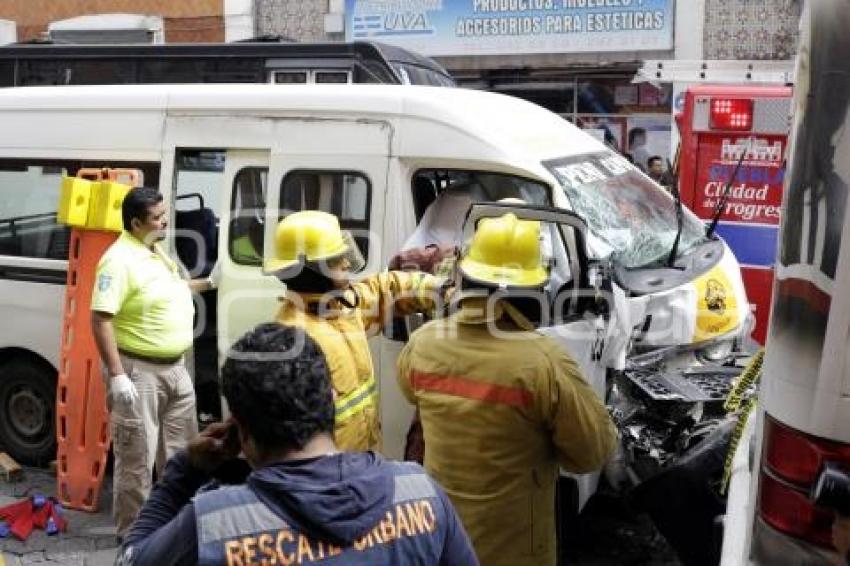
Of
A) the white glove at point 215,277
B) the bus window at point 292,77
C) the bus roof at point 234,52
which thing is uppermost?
the bus roof at point 234,52

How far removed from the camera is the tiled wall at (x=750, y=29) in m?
12.3

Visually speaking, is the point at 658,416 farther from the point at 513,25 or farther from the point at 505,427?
the point at 513,25

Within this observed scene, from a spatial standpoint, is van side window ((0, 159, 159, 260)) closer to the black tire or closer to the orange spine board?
the orange spine board

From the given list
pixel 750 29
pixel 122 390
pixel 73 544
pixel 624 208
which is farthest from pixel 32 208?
pixel 750 29

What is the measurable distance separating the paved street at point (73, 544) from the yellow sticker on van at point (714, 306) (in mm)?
3007

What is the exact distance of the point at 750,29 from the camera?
1248 centimetres

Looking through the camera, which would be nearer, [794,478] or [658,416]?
[794,478]

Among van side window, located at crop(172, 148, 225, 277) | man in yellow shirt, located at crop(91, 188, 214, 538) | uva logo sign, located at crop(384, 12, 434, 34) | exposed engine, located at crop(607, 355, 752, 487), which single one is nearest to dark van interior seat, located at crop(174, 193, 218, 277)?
van side window, located at crop(172, 148, 225, 277)

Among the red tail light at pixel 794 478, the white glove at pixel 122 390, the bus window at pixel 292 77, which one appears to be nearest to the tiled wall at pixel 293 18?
the bus window at pixel 292 77

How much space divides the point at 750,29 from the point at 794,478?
11502 millimetres

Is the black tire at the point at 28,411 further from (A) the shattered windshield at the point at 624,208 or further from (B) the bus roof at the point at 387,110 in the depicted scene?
(A) the shattered windshield at the point at 624,208

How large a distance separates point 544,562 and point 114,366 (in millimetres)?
2353

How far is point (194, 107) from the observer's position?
5035mm

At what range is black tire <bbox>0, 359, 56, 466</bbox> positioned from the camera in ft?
18.6
